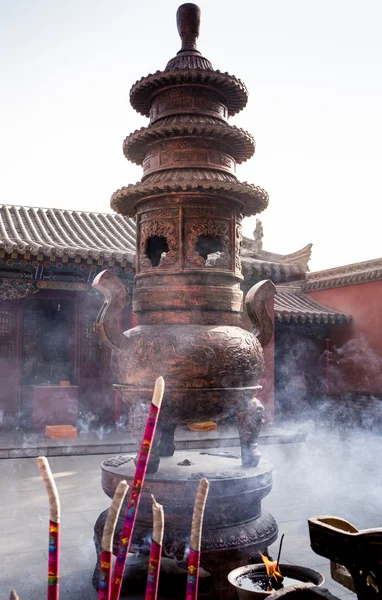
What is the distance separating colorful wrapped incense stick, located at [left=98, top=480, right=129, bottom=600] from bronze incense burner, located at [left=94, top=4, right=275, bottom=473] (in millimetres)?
2053

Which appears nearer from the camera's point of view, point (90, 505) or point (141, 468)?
point (141, 468)

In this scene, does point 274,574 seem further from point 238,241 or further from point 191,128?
point 191,128

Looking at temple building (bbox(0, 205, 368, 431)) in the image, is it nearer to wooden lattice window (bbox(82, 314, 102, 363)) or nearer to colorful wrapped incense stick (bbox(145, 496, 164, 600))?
wooden lattice window (bbox(82, 314, 102, 363))

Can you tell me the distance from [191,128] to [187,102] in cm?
32

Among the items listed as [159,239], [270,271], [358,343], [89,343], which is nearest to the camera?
[159,239]

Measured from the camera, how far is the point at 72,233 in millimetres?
10867

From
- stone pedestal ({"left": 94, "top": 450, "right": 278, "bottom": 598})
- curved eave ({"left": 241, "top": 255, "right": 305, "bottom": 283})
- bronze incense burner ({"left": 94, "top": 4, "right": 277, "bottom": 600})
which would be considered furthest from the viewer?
curved eave ({"left": 241, "top": 255, "right": 305, "bottom": 283})

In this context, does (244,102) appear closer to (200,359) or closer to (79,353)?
(200,359)

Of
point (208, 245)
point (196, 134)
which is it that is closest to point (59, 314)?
point (208, 245)

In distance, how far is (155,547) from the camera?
3.76 ft

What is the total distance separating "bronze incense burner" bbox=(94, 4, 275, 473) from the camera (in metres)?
3.32

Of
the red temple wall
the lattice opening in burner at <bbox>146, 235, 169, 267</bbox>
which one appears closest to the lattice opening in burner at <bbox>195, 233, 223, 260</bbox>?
the lattice opening in burner at <bbox>146, 235, 169, 267</bbox>

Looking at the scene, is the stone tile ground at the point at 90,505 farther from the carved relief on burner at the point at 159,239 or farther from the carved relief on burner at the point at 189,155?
the carved relief on burner at the point at 189,155

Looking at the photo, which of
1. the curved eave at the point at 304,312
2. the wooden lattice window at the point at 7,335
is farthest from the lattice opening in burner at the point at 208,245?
the curved eave at the point at 304,312
